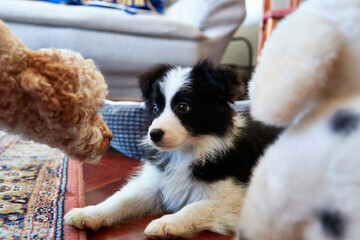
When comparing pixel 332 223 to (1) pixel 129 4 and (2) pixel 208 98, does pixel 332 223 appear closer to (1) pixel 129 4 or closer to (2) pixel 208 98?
(2) pixel 208 98

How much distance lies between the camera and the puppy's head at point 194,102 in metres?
1.11

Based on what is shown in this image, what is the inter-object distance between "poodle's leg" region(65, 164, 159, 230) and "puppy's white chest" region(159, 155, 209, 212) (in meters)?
0.05

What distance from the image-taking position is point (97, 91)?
942mm

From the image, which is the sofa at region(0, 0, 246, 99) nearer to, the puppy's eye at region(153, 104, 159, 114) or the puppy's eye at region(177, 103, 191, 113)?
the puppy's eye at region(153, 104, 159, 114)

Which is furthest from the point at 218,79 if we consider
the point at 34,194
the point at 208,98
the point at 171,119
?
the point at 34,194

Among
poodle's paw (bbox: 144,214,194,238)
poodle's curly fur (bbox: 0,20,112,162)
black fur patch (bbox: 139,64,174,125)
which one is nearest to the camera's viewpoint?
poodle's curly fur (bbox: 0,20,112,162)

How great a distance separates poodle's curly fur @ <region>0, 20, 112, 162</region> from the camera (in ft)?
Answer: 2.36

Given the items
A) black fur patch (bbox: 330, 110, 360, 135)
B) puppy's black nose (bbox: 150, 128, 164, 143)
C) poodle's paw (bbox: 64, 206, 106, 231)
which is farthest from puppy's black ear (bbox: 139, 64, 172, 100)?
black fur patch (bbox: 330, 110, 360, 135)

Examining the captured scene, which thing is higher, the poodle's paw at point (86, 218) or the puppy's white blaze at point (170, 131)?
the puppy's white blaze at point (170, 131)

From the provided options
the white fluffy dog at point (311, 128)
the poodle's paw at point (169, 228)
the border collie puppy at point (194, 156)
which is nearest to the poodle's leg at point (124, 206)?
the border collie puppy at point (194, 156)

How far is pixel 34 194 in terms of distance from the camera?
4.02ft

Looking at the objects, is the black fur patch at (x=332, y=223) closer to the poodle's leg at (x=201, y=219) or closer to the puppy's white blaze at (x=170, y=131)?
the poodle's leg at (x=201, y=219)

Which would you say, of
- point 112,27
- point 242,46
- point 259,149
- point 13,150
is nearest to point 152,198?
point 259,149

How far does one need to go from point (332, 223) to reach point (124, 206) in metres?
0.76
